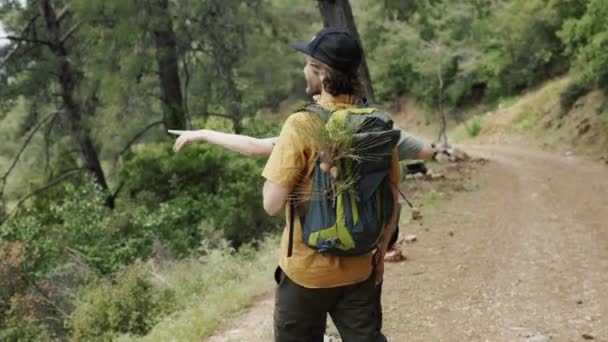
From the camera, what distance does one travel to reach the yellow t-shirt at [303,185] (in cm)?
229

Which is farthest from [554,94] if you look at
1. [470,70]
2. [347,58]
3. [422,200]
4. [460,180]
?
[347,58]

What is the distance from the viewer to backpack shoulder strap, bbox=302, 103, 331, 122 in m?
2.33

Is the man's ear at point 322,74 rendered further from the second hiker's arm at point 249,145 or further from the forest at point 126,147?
the forest at point 126,147

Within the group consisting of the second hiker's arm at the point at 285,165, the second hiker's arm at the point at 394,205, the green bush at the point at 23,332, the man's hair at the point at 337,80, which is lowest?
the green bush at the point at 23,332

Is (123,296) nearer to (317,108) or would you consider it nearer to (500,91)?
(317,108)

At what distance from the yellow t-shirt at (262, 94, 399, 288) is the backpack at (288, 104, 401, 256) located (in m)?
0.04

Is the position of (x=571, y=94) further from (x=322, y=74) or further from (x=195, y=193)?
(x=322, y=74)

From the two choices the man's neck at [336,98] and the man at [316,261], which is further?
the man's neck at [336,98]

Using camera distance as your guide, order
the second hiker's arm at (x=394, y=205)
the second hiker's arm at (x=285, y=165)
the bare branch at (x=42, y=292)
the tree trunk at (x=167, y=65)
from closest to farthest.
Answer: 1. the second hiker's arm at (x=285, y=165)
2. the second hiker's arm at (x=394, y=205)
3. the bare branch at (x=42, y=292)
4. the tree trunk at (x=167, y=65)

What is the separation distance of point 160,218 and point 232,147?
7.76 m

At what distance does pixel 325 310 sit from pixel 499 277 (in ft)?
11.7

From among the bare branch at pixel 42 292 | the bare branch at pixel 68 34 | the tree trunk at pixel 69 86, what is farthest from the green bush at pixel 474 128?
the bare branch at pixel 42 292

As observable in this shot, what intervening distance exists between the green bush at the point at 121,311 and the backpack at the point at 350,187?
4.16 metres

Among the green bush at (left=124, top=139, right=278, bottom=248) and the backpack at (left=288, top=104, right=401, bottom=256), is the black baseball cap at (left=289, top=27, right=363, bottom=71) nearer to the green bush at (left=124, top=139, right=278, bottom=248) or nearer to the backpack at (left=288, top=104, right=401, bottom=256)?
the backpack at (left=288, top=104, right=401, bottom=256)
